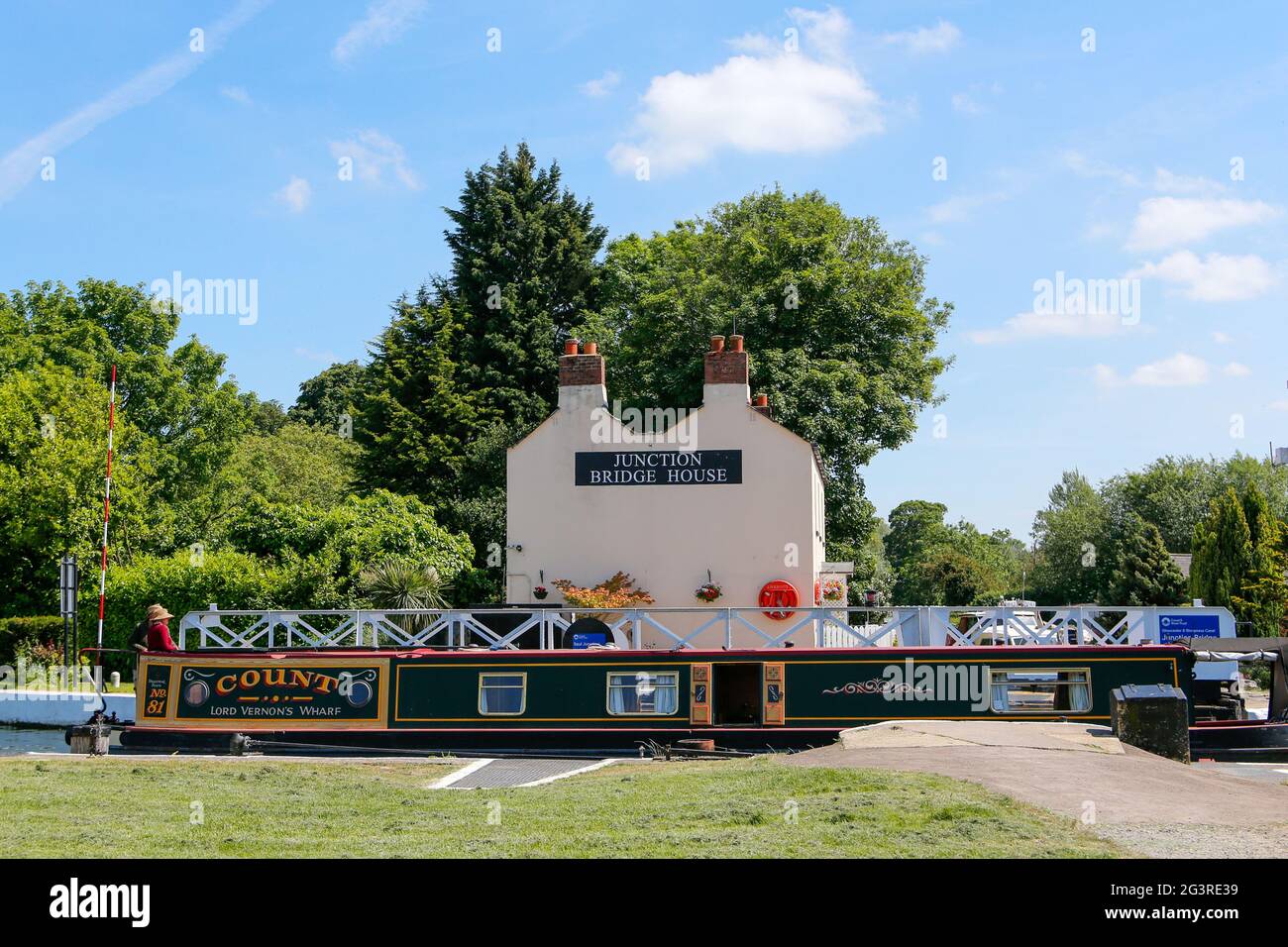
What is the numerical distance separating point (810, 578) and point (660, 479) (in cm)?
438

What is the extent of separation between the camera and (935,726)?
59.9 ft

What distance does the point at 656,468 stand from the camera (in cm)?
3136

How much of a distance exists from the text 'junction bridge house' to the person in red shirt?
10.4 meters

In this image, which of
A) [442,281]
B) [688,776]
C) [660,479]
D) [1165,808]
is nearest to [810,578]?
[660,479]

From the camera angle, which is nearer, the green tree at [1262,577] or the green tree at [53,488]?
the green tree at [53,488]

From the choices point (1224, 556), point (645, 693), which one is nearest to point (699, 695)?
point (645, 693)

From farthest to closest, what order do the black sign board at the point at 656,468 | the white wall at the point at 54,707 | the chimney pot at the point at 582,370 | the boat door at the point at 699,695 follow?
the chimney pot at the point at 582,370 < the black sign board at the point at 656,468 < the white wall at the point at 54,707 < the boat door at the point at 699,695

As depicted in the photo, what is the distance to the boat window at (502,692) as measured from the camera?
2084 centimetres

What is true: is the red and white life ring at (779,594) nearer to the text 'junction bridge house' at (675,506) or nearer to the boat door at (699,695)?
the text 'junction bridge house' at (675,506)

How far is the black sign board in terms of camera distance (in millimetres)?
31297

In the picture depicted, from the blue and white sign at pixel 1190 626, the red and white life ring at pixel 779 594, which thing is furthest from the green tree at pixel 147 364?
the blue and white sign at pixel 1190 626

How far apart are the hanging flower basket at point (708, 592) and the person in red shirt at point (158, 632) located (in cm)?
1274

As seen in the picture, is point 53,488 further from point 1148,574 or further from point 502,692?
point 1148,574

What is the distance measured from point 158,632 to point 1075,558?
65583mm
